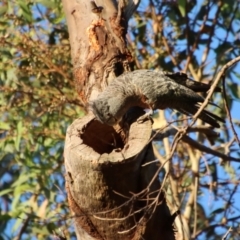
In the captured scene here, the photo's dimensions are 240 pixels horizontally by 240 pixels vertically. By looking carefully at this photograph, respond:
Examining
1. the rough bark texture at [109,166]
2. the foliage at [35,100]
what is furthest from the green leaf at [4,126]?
the rough bark texture at [109,166]

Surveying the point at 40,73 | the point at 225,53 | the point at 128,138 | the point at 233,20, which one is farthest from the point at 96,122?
the point at 233,20

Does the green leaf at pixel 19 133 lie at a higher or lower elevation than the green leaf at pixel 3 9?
lower

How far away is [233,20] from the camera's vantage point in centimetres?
448

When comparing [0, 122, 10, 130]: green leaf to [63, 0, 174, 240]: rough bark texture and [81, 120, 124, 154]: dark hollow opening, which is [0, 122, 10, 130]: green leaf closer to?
[63, 0, 174, 240]: rough bark texture

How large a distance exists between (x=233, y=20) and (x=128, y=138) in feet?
6.78

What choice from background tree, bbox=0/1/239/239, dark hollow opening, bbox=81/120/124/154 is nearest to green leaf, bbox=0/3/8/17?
background tree, bbox=0/1/239/239

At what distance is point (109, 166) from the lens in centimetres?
239

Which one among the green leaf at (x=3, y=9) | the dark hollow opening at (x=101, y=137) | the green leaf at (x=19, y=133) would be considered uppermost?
the green leaf at (x=3, y=9)

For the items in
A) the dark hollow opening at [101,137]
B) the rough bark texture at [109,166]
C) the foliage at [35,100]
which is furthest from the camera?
the foliage at [35,100]

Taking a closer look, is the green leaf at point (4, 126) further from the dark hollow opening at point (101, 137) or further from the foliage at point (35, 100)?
the dark hollow opening at point (101, 137)

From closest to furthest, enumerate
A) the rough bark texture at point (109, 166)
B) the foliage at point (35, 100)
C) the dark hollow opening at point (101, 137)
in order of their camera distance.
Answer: the rough bark texture at point (109, 166) < the dark hollow opening at point (101, 137) < the foliage at point (35, 100)

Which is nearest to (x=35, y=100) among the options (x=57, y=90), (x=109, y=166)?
(x=57, y=90)

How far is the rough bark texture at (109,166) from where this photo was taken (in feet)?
7.94

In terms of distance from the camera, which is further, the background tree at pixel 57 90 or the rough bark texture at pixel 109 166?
the background tree at pixel 57 90
